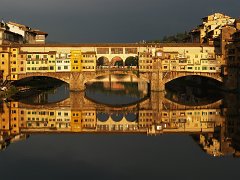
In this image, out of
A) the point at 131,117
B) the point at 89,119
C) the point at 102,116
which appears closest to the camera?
the point at 89,119

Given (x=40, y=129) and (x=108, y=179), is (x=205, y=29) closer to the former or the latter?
(x=40, y=129)

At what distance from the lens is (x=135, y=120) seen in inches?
1077

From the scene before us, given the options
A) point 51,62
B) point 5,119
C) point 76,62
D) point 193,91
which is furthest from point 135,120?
point 193,91

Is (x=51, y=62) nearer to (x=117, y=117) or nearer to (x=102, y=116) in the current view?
(x=102, y=116)

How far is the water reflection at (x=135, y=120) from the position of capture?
21042mm

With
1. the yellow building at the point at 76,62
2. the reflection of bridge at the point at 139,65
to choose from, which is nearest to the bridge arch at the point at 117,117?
the reflection of bridge at the point at 139,65

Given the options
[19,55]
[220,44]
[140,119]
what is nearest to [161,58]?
[220,44]

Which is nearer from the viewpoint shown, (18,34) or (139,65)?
(139,65)

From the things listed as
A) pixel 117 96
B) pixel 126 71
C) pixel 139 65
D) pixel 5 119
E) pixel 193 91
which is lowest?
pixel 5 119

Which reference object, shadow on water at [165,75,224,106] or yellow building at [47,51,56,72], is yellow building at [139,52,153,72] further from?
yellow building at [47,51,56,72]

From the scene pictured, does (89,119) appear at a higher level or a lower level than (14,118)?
lower

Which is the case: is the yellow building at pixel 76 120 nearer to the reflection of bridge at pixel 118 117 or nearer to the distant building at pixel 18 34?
the reflection of bridge at pixel 118 117

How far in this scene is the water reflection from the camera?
2104 centimetres

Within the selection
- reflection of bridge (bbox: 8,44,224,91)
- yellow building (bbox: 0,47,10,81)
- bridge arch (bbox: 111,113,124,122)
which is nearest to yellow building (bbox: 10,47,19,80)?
reflection of bridge (bbox: 8,44,224,91)
